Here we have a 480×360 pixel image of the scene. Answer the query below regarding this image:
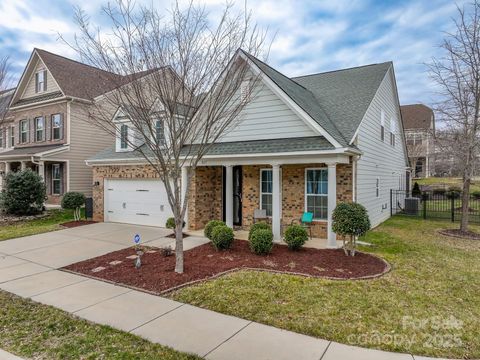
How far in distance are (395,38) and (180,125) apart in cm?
1078

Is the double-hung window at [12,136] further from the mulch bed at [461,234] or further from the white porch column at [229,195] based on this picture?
the mulch bed at [461,234]

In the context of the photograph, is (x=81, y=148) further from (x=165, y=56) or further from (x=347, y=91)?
(x=347, y=91)

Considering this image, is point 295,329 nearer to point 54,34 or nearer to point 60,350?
point 60,350

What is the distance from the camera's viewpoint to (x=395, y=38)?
12477 millimetres

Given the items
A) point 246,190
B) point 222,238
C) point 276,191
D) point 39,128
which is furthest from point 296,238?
point 39,128

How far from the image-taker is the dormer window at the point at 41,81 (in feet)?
61.8

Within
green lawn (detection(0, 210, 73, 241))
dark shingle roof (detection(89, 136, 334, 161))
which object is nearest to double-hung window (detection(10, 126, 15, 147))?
green lawn (detection(0, 210, 73, 241))

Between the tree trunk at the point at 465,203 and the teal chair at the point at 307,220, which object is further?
the tree trunk at the point at 465,203

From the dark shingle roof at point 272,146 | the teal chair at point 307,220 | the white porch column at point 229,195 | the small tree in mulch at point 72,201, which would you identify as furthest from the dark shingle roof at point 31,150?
the teal chair at point 307,220

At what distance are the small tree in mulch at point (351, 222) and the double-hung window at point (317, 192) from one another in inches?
84.1

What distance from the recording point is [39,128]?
19062mm

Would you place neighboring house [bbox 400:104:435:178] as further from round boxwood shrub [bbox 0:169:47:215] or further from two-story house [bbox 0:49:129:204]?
round boxwood shrub [bbox 0:169:47:215]

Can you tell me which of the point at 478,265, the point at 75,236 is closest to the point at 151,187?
the point at 75,236

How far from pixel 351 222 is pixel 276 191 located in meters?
2.65
